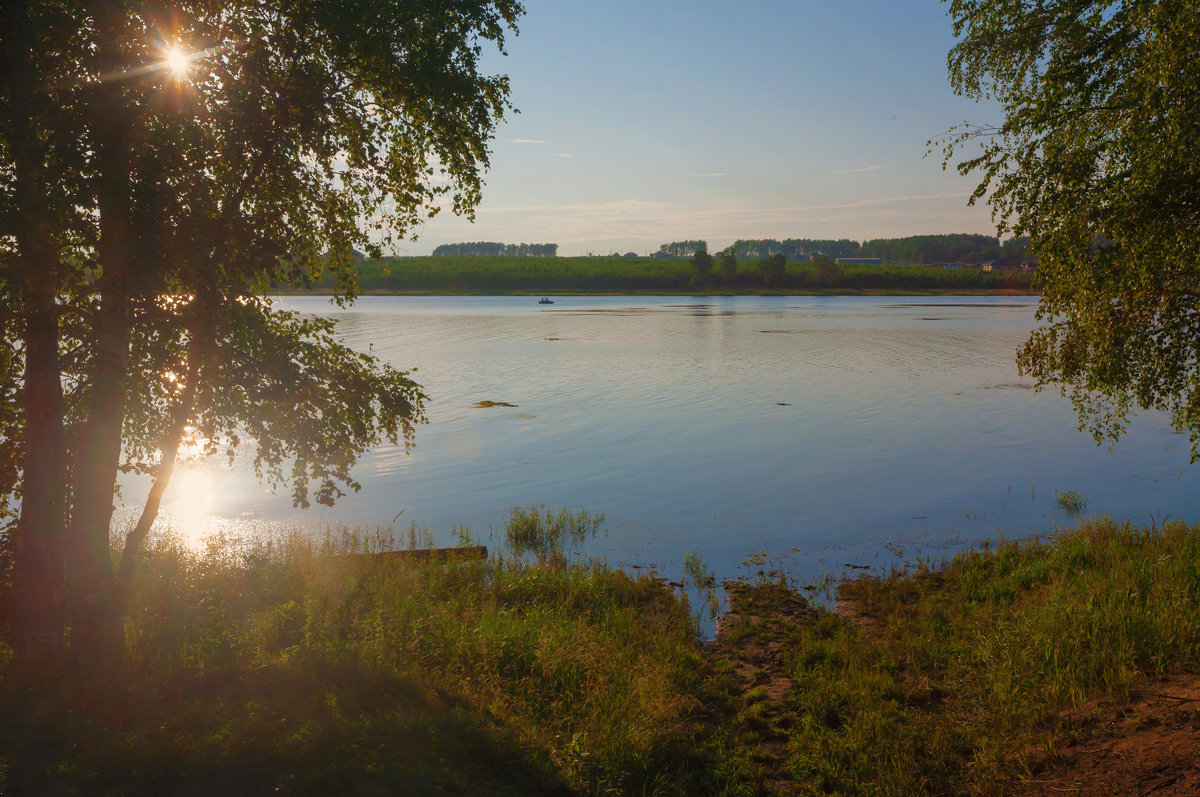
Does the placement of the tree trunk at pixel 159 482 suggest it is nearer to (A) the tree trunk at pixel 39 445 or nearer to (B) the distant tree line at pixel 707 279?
(A) the tree trunk at pixel 39 445

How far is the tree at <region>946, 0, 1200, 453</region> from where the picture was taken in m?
10.2

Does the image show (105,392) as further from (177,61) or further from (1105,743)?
(1105,743)

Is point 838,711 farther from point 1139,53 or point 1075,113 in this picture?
point 1139,53

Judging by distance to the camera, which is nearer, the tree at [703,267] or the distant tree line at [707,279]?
the distant tree line at [707,279]

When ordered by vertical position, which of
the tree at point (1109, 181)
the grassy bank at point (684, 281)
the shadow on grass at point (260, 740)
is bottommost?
the shadow on grass at point (260, 740)

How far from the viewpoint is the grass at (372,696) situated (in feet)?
22.9

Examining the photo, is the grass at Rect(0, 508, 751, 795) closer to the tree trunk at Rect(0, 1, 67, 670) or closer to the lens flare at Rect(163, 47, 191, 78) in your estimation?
the tree trunk at Rect(0, 1, 67, 670)

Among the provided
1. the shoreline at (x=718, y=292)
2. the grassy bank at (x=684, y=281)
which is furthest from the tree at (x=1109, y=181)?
the grassy bank at (x=684, y=281)

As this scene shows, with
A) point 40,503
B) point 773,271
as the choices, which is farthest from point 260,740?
point 773,271

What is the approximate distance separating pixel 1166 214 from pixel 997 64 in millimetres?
5678

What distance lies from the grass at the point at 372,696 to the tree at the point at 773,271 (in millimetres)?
178559

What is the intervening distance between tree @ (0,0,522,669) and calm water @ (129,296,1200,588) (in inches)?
340

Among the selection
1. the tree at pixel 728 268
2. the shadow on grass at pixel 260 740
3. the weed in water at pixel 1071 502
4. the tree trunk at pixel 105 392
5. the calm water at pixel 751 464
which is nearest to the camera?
the shadow on grass at pixel 260 740

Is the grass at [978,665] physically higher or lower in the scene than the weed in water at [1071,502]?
higher
